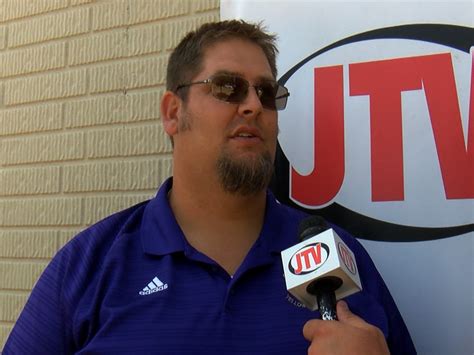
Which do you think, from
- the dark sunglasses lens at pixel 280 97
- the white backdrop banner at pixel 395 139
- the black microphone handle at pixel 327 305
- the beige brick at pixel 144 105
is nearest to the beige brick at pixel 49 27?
the beige brick at pixel 144 105

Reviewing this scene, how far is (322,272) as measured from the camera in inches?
48.9

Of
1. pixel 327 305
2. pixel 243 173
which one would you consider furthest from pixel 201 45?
pixel 327 305

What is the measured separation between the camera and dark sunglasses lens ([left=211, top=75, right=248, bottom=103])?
6.50 feet

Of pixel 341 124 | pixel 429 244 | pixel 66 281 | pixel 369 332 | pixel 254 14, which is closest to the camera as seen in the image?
pixel 369 332

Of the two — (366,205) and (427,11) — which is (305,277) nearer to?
(366,205)

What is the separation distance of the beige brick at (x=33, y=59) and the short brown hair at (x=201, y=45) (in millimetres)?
1129

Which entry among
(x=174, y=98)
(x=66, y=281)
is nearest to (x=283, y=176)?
(x=174, y=98)

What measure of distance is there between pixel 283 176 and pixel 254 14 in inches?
29.1

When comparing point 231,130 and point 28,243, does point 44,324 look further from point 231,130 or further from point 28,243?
point 28,243

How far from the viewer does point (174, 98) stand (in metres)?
2.18

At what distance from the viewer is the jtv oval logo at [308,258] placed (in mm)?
1269

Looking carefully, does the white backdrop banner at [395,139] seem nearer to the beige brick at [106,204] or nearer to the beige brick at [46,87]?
the beige brick at [106,204]

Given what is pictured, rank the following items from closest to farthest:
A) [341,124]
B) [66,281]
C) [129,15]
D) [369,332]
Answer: [369,332] → [66,281] → [341,124] → [129,15]

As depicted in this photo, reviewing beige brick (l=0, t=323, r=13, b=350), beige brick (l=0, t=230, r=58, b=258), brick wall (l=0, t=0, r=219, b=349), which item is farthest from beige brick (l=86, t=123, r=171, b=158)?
beige brick (l=0, t=323, r=13, b=350)
